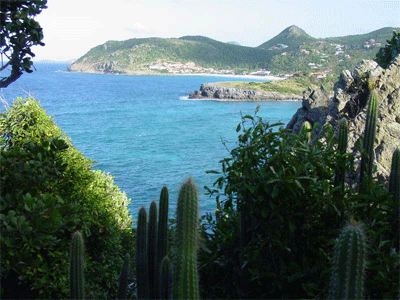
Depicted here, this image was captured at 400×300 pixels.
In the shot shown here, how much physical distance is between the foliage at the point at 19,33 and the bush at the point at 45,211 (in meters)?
1.17

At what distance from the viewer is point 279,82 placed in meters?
88.9

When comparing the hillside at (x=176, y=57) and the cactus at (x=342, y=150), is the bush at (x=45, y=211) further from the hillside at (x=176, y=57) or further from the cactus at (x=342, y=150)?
the hillside at (x=176, y=57)

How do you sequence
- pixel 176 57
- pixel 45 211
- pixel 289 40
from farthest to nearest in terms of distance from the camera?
1. pixel 289 40
2. pixel 176 57
3. pixel 45 211

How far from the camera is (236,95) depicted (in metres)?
81.8

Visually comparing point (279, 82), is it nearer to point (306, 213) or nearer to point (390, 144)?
point (390, 144)

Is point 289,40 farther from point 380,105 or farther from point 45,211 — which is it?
point 45,211

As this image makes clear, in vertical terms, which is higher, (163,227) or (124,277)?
(163,227)

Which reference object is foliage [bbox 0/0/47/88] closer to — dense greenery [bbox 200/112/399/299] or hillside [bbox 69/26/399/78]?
dense greenery [bbox 200/112/399/299]

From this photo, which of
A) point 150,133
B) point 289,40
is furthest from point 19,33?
point 289,40

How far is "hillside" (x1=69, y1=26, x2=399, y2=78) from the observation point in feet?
443

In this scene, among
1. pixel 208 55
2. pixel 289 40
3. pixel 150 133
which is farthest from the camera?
pixel 289 40

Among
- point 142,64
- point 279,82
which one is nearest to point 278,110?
→ point 279,82

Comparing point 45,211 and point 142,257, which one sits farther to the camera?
point 142,257

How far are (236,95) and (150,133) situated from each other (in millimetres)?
38543
